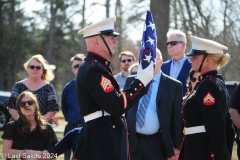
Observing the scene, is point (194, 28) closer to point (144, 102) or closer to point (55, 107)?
point (55, 107)

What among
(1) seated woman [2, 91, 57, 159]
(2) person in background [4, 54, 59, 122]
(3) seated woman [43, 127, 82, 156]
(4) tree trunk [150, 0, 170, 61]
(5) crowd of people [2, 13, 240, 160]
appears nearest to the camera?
(5) crowd of people [2, 13, 240, 160]

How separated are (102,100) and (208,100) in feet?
3.55

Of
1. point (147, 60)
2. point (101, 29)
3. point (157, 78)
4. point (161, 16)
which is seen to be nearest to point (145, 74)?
point (147, 60)

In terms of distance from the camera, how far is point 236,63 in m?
13.2

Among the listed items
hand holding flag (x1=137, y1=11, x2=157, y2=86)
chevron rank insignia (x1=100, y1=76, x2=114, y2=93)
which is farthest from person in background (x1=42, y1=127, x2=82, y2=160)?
hand holding flag (x1=137, y1=11, x2=157, y2=86)

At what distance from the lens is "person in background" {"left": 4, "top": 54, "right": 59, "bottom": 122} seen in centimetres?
841

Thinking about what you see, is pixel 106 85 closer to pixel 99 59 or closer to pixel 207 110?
pixel 99 59

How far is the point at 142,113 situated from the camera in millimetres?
6570

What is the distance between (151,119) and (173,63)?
1.48m

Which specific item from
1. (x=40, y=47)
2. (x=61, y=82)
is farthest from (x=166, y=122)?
(x=61, y=82)

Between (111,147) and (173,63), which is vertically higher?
(173,63)

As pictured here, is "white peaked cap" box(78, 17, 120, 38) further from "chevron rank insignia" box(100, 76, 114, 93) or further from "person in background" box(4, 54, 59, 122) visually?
"person in background" box(4, 54, 59, 122)

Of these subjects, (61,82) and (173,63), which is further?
(61,82)

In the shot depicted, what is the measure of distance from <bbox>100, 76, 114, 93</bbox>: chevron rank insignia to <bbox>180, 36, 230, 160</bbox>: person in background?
3.23ft
